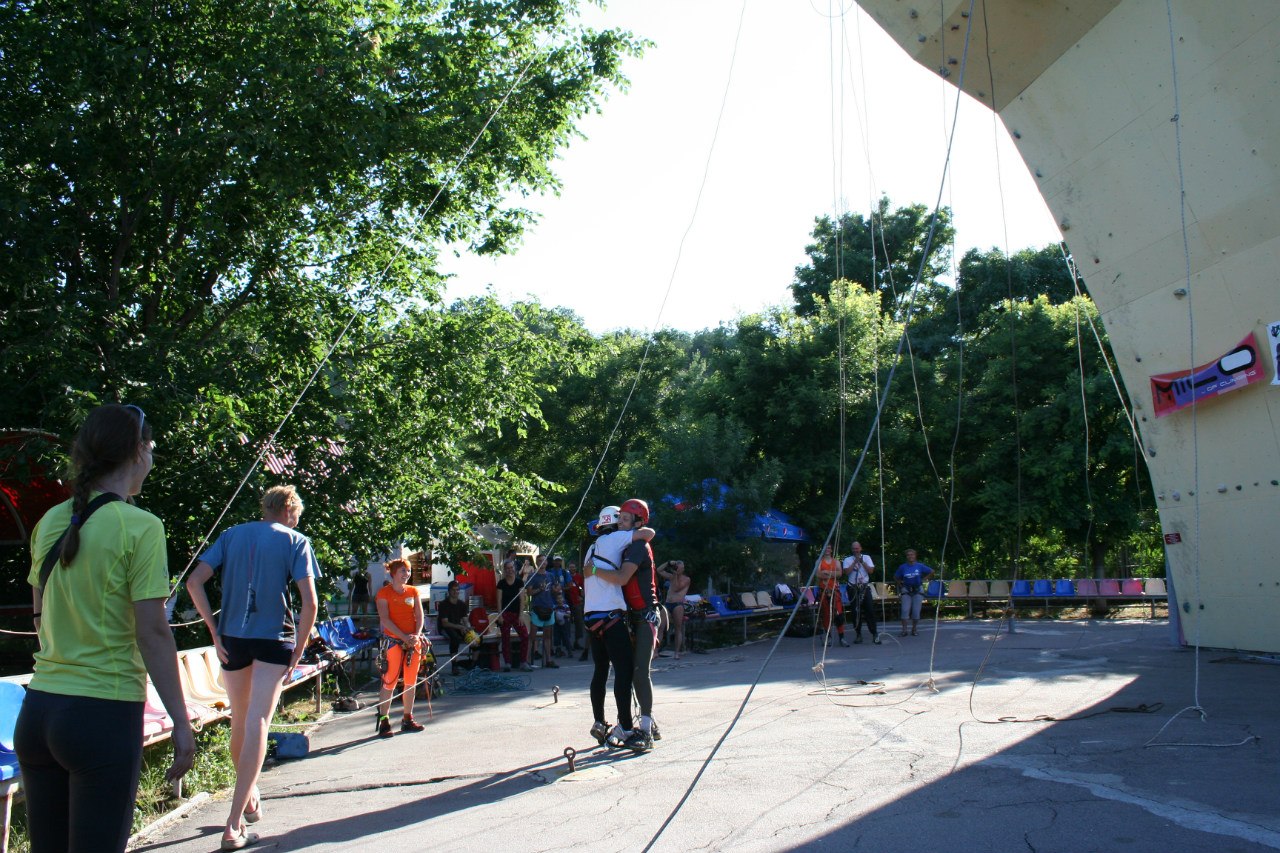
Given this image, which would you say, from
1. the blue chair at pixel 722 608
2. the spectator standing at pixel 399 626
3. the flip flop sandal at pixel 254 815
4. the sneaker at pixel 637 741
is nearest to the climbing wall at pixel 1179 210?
the sneaker at pixel 637 741

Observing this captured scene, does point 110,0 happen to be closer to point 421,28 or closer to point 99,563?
point 421,28

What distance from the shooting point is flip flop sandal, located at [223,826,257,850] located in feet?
16.4

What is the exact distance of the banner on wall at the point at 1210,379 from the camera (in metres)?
10.6

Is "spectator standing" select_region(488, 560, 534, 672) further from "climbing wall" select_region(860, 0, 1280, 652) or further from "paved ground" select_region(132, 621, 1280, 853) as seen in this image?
"climbing wall" select_region(860, 0, 1280, 652)

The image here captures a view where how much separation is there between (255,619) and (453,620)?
9410 mm

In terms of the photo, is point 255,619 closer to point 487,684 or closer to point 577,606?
point 487,684

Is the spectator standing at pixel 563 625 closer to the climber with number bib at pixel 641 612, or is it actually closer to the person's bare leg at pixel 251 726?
the climber with number bib at pixel 641 612

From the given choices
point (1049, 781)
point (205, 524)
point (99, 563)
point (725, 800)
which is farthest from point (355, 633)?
point (99, 563)

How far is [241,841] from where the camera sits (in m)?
5.02

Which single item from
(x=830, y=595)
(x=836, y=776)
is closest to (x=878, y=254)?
(x=830, y=595)

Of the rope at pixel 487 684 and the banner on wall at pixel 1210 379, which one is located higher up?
the banner on wall at pixel 1210 379

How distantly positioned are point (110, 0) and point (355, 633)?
847 centimetres

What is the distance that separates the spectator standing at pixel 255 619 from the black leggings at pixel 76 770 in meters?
2.33

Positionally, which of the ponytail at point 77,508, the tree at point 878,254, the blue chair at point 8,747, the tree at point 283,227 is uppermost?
the tree at point 878,254
